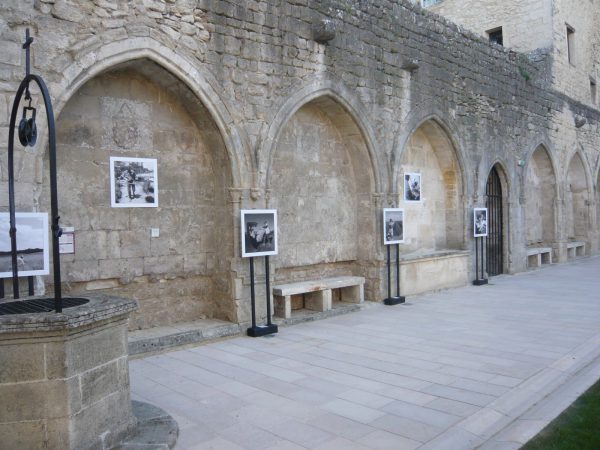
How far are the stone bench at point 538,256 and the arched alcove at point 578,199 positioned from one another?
243cm

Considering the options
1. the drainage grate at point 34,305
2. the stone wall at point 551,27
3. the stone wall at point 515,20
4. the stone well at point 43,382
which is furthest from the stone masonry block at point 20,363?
the stone wall at point 515,20

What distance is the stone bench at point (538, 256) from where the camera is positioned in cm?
1418

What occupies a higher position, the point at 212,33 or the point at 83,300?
the point at 212,33

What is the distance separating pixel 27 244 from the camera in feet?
15.7

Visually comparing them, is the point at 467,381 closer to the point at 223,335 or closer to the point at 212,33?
the point at 223,335

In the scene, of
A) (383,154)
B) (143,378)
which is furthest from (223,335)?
(383,154)

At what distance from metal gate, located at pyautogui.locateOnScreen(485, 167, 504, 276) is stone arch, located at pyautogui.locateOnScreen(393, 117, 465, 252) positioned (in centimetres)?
180

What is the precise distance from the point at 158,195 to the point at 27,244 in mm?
2029

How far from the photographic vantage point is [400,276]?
920 centimetres

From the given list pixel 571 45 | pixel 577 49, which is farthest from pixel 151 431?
pixel 577 49

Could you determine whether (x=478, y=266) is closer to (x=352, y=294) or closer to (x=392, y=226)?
(x=392, y=226)

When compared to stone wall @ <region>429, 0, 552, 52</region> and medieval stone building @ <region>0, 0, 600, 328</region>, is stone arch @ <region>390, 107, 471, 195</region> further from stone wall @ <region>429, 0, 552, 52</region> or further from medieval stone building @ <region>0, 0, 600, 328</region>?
stone wall @ <region>429, 0, 552, 52</region>

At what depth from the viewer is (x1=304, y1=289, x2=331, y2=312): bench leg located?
786 cm

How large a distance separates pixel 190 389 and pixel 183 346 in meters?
1.54
